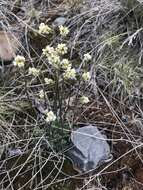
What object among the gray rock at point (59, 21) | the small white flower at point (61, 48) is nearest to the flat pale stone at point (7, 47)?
the gray rock at point (59, 21)

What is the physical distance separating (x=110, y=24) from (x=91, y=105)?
0.53m

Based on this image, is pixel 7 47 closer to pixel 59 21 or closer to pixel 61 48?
pixel 59 21

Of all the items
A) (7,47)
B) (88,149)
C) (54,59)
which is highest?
(54,59)

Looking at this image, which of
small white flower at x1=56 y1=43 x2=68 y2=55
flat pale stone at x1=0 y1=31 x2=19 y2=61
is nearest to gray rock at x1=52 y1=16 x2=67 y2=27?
flat pale stone at x1=0 y1=31 x2=19 y2=61

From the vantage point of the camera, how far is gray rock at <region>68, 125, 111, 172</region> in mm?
1856

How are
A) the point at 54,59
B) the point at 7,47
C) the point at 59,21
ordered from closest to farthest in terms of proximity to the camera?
the point at 54,59
the point at 7,47
the point at 59,21

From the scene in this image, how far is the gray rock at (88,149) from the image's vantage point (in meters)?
1.86

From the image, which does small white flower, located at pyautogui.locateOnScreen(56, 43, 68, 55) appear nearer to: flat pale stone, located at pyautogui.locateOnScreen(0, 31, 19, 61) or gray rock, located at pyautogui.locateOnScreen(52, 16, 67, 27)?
flat pale stone, located at pyautogui.locateOnScreen(0, 31, 19, 61)

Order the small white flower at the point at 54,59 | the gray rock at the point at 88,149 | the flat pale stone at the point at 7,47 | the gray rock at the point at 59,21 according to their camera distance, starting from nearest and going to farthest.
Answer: the small white flower at the point at 54,59 < the gray rock at the point at 88,149 < the flat pale stone at the point at 7,47 < the gray rock at the point at 59,21

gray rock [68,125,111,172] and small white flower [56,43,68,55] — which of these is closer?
small white flower [56,43,68,55]

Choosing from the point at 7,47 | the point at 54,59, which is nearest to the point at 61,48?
the point at 54,59

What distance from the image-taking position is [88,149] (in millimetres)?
1867

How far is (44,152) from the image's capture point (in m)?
1.92

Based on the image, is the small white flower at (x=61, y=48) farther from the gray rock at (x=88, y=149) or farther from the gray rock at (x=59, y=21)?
the gray rock at (x=59, y=21)
